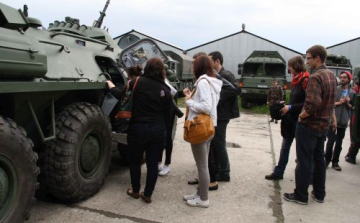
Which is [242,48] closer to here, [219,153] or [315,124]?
[219,153]

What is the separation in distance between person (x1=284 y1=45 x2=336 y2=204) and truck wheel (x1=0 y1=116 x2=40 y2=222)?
2728 mm

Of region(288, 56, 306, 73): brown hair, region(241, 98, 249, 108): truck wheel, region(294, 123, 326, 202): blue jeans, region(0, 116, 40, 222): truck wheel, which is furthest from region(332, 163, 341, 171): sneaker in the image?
region(241, 98, 249, 108): truck wheel

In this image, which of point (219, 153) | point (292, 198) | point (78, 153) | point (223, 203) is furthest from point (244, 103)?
point (78, 153)

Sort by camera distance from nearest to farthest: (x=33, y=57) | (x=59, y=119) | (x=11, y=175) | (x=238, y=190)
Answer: (x=11, y=175)
(x=33, y=57)
(x=59, y=119)
(x=238, y=190)

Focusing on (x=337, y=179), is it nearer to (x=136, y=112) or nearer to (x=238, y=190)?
(x=238, y=190)

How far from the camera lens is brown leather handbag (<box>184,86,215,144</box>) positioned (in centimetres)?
359

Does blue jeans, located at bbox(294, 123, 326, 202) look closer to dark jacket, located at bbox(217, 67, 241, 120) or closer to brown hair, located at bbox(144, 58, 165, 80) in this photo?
dark jacket, located at bbox(217, 67, 241, 120)

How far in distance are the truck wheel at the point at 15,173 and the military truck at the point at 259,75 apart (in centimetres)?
1234

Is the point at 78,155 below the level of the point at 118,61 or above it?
below

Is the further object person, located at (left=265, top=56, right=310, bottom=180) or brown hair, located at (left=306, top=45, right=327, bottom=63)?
person, located at (left=265, top=56, right=310, bottom=180)

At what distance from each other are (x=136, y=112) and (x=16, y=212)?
1.44 metres

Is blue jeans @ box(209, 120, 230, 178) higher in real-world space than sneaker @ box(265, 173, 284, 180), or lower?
higher

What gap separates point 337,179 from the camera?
5.17 metres

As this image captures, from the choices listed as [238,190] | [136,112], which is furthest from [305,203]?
[136,112]
